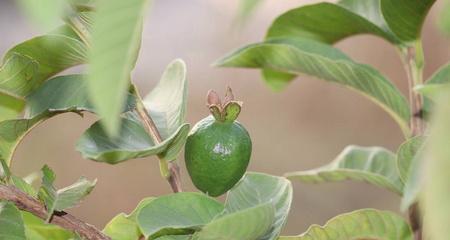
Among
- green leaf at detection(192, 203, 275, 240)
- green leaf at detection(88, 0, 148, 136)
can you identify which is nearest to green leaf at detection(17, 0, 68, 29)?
green leaf at detection(88, 0, 148, 136)

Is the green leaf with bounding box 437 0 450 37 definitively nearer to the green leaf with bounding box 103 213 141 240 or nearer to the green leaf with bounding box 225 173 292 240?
the green leaf with bounding box 225 173 292 240

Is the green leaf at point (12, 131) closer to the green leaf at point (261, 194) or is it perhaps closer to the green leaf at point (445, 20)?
the green leaf at point (261, 194)

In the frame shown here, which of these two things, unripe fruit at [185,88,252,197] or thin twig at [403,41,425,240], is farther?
thin twig at [403,41,425,240]

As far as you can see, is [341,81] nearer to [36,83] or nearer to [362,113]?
[36,83]

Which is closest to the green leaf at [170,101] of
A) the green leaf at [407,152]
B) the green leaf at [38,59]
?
the green leaf at [38,59]

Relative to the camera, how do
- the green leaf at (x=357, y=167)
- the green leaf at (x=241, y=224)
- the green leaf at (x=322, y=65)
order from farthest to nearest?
the green leaf at (x=357, y=167), the green leaf at (x=322, y=65), the green leaf at (x=241, y=224)
